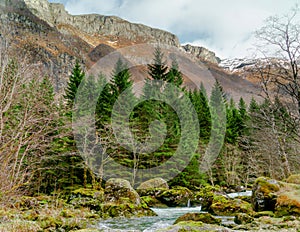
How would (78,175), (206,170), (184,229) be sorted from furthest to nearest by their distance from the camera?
(206,170) → (78,175) → (184,229)

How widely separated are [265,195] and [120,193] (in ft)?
26.9

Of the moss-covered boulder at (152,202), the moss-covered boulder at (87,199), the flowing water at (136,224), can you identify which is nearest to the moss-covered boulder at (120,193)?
the moss-covered boulder at (87,199)

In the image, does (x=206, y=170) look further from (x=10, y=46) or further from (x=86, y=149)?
(x=10, y=46)

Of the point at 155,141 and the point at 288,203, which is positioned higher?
the point at 155,141

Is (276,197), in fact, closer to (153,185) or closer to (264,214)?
(264,214)

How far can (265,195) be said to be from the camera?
12.0 m

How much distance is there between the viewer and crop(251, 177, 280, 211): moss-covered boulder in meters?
11.7

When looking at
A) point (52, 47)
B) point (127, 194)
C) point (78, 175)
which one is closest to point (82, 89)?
point (78, 175)

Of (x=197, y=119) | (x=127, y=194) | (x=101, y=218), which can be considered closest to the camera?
(x=101, y=218)

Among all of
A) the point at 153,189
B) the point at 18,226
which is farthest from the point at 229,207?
the point at 18,226

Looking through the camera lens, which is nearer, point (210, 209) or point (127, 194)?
point (210, 209)

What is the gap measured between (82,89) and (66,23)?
17624 centimetres

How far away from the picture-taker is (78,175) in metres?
25.2

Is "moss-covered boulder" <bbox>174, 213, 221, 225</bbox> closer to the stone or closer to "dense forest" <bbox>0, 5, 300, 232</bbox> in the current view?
"dense forest" <bbox>0, 5, 300, 232</bbox>
